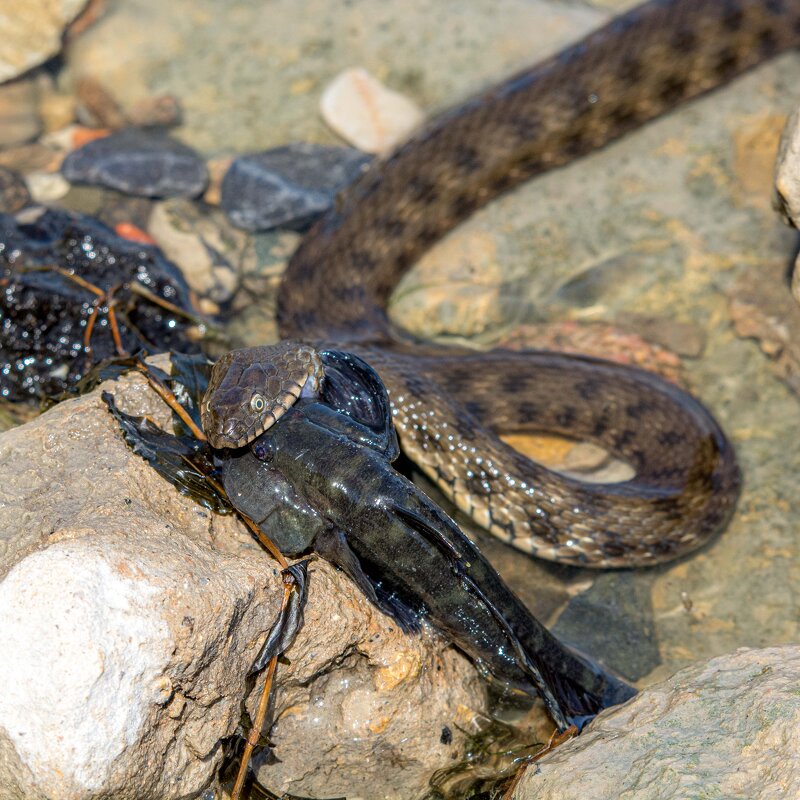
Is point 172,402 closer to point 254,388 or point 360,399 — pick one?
point 254,388

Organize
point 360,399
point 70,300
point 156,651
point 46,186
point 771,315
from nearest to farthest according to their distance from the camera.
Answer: point 156,651, point 360,399, point 70,300, point 771,315, point 46,186

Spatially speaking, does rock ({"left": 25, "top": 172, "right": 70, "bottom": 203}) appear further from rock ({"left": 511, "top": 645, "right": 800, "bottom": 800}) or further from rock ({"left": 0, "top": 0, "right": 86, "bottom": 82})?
rock ({"left": 511, "top": 645, "right": 800, "bottom": 800})

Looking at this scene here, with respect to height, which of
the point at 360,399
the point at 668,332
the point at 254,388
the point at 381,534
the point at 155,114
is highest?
the point at 155,114

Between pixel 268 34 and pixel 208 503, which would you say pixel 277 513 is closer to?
pixel 208 503

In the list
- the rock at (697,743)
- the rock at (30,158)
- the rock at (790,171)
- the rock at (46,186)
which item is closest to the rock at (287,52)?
the rock at (30,158)

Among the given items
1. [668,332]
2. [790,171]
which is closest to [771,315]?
[668,332]

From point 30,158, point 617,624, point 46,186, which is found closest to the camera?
point 617,624

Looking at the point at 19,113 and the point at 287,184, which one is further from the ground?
the point at 19,113

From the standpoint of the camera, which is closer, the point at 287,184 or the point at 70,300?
the point at 70,300
